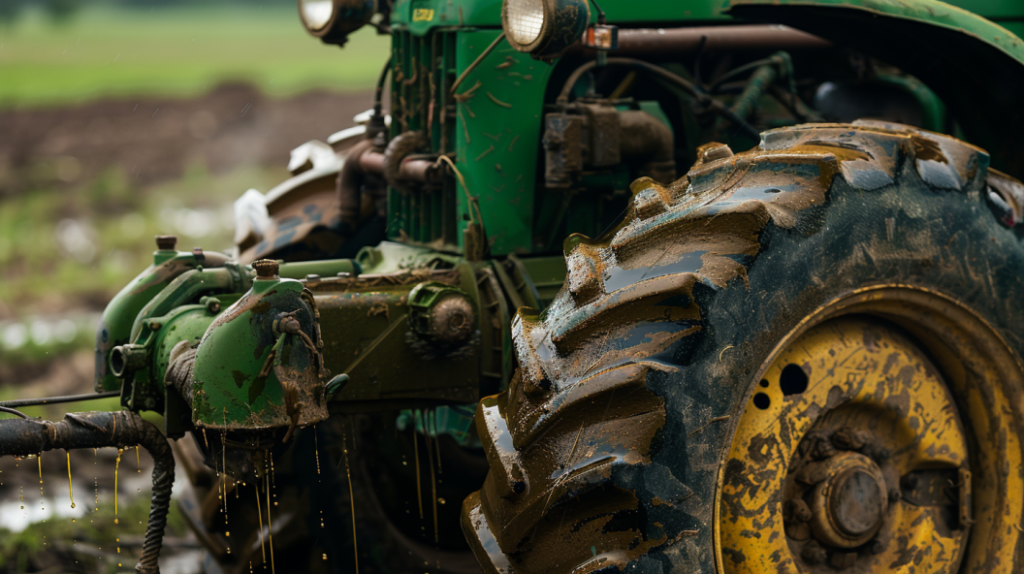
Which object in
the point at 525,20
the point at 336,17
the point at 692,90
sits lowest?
the point at 692,90

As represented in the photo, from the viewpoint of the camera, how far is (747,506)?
93.7 inches

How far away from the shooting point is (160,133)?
1862 cm

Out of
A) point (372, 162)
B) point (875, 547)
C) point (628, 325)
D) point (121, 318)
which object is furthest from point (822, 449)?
point (372, 162)

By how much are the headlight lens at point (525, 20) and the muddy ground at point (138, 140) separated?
10.5 ft

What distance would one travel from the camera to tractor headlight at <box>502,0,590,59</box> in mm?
3027

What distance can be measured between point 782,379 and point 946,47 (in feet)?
4.39

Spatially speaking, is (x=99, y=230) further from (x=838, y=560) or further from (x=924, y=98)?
(x=838, y=560)

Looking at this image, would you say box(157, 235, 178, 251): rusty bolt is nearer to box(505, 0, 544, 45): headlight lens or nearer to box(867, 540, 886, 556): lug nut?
box(505, 0, 544, 45): headlight lens

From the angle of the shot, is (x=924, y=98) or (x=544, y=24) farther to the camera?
(x=924, y=98)

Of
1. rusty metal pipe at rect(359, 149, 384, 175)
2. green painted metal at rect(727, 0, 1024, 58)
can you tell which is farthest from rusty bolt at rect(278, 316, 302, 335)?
green painted metal at rect(727, 0, 1024, 58)

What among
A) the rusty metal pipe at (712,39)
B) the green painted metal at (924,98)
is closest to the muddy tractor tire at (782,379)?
the rusty metal pipe at (712,39)

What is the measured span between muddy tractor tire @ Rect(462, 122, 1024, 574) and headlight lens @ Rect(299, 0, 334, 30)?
1.82 meters

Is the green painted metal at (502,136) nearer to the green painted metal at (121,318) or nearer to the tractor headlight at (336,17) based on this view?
the tractor headlight at (336,17)

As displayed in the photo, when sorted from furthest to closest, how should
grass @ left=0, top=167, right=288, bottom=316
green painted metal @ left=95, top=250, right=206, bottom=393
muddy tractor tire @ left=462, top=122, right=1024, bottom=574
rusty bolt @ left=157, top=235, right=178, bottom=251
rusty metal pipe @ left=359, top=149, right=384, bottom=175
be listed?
1. grass @ left=0, top=167, right=288, bottom=316
2. rusty metal pipe @ left=359, top=149, right=384, bottom=175
3. rusty bolt @ left=157, top=235, right=178, bottom=251
4. green painted metal @ left=95, top=250, right=206, bottom=393
5. muddy tractor tire @ left=462, top=122, right=1024, bottom=574
